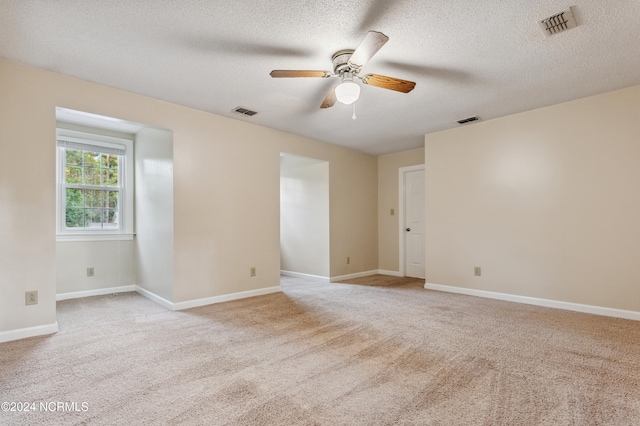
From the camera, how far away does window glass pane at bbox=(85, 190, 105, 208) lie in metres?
4.66

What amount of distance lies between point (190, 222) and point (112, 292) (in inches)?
75.9

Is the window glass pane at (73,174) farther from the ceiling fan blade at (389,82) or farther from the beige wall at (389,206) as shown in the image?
the beige wall at (389,206)

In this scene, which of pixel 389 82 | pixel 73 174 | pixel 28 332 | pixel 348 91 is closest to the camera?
pixel 348 91

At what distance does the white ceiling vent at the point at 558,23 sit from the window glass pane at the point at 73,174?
553 cm

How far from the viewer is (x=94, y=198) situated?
4723 mm

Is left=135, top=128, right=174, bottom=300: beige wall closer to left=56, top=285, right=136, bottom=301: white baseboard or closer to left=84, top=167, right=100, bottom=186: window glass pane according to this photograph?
left=56, top=285, right=136, bottom=301: white baseboard

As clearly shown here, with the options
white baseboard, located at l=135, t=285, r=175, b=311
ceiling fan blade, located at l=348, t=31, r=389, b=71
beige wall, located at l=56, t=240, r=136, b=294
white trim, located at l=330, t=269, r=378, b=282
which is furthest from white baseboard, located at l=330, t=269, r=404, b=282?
ceiling fan blade, located at l=348, t=31, r=389, b=71

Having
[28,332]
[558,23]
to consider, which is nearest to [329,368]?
[28,332]

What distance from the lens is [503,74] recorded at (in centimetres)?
308

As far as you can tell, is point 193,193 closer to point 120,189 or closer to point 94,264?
point 120,189

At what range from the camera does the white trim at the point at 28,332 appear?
109 inches

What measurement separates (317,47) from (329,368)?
243 cm

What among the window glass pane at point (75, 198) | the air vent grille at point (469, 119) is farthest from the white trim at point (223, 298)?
the air vent grille at point (469, 119)

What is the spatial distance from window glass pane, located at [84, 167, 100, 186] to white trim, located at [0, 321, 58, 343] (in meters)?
2.37
